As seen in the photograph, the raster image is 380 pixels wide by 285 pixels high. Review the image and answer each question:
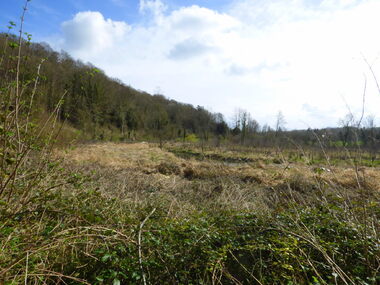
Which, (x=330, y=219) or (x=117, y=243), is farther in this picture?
(x=330, y=219)

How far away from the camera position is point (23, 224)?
7.09 ft

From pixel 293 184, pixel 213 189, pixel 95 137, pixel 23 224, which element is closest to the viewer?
pixel 23 224

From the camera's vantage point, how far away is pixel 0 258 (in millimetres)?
1589

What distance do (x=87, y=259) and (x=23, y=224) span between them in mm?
840

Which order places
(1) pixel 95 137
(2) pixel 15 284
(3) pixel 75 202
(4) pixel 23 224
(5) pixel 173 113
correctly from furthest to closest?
(5) pixel 173 113, (1) pixel 95 137, (3) pixel 75 202, (4) pixel 23 224, (2) pixel 15 284

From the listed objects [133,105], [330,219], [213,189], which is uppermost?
[133,105]

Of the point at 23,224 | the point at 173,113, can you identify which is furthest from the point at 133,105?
the point at 23,224

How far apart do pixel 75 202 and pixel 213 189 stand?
3.73 meters

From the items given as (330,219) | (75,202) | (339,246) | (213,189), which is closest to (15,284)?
(75,202)

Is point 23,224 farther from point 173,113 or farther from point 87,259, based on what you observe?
point 173,113

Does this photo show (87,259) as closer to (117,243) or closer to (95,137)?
(117,243)

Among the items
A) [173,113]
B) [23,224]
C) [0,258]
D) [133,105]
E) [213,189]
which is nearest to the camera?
[0,258]

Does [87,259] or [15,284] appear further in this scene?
[87,259]

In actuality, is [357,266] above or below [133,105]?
below
